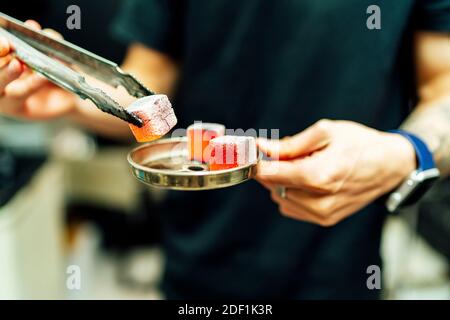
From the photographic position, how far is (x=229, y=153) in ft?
1.64

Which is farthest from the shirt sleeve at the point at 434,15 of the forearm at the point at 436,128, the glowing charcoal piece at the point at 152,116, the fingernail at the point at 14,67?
the fingernail at the point at 14,67

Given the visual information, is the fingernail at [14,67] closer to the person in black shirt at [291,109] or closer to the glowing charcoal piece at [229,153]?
the person in black shirt at [291,109]

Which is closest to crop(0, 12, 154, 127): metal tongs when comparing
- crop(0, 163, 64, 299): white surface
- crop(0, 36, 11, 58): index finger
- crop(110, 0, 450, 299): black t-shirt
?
crop(0, 36, 11, 58): index finger

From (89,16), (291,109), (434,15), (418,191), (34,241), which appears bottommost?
(34,241)

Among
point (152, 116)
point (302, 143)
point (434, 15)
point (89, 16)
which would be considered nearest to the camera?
point (152, 116)

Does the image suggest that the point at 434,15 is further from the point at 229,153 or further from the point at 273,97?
the point at 229,153

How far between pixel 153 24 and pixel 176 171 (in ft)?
1.50

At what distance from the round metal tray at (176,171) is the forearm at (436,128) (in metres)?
0.34

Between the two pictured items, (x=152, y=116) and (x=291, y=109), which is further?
(x=291, y=109)

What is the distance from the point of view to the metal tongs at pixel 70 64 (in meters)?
0.46

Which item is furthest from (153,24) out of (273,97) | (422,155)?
(422,155)

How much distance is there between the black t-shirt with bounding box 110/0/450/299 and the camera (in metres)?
0.76

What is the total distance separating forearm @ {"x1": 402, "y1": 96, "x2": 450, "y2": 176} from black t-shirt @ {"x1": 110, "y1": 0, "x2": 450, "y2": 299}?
0.22ft
